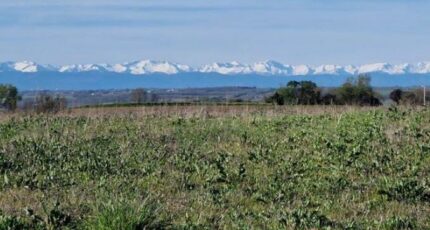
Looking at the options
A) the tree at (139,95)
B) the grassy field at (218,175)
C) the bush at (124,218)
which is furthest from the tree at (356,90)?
the bush at (124,218)

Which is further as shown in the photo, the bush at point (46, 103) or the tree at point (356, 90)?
the tree at point (356, 90)

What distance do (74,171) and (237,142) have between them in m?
3.44

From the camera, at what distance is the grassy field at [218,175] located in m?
6.45

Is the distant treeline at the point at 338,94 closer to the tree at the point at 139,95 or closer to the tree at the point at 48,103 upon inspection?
the tree at the point at 139,95

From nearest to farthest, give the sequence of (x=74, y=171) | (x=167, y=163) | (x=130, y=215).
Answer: (x=130, y=215)
(x=74, y=171)
(x=167, y=163)

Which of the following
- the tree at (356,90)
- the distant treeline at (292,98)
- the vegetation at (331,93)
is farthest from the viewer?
the tree at (356,90)

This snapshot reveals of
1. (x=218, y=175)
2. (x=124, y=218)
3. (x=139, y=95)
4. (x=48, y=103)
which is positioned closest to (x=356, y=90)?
(x=139, y=95)

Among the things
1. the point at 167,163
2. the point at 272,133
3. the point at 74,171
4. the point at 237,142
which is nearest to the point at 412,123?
the point at 272,133

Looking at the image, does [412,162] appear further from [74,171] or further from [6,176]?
[6,176]

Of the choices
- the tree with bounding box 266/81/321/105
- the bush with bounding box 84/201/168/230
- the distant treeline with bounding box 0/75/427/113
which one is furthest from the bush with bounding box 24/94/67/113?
the bush with bounding box 84/201/168/230

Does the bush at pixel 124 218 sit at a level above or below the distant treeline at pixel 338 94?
above

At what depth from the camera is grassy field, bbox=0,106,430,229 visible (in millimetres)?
6449

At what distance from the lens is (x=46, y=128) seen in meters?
13.4

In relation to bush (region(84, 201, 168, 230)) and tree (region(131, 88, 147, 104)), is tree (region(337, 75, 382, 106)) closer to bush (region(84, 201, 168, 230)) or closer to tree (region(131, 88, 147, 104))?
tree (region(131, 88, 147, 104))
